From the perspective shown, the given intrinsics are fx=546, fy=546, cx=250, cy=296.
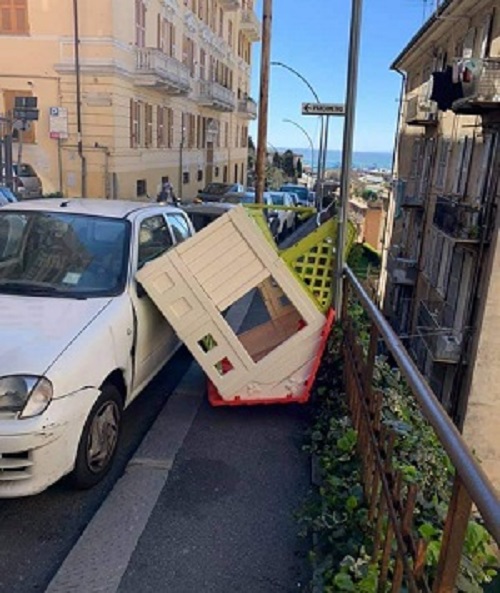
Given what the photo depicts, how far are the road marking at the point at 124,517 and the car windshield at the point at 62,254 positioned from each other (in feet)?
3.61

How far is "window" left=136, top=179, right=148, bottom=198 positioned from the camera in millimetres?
24186

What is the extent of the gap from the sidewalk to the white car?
0.34 metres

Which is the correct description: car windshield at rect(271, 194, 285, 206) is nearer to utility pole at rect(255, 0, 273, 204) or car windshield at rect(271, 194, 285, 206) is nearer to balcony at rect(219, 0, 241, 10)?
utility pole at rect(255, 0, 273, 204)

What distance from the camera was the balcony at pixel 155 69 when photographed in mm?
22531

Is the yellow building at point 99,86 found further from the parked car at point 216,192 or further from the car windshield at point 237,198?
the car windshield at point 237,198

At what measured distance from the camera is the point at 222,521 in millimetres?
3029

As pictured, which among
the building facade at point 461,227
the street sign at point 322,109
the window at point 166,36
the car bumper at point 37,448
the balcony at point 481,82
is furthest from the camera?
the window at point 166,36

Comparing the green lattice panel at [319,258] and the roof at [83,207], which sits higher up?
the roof at [83,207]

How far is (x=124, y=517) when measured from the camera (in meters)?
3.01

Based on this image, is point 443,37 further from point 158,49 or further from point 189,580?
point 189,580

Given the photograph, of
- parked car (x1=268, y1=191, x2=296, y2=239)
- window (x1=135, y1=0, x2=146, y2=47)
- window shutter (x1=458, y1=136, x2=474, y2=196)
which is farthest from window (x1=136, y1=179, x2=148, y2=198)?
window shutter (x1=458, y1=136, x2=474, y2=196)

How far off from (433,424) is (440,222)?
16.1 meters

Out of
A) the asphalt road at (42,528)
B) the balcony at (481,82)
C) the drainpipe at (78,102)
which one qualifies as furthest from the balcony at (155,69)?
the asphalt road at (42,528)

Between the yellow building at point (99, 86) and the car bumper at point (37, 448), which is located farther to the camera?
the yellow building at point (99, 86)
